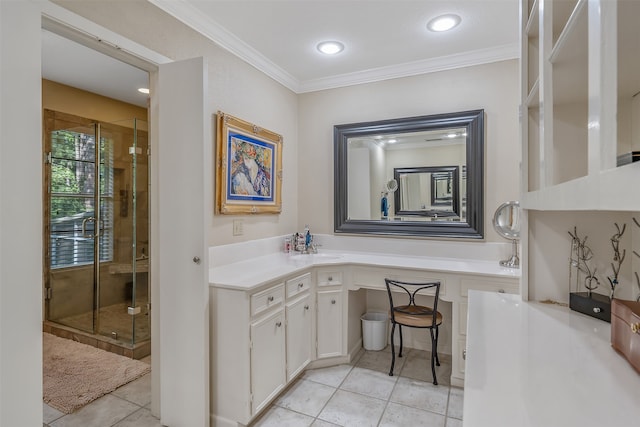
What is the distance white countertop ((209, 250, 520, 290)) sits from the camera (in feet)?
6.52

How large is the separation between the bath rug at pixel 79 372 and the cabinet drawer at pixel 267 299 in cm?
135

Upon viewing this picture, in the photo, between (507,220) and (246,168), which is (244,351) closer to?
(246,168)

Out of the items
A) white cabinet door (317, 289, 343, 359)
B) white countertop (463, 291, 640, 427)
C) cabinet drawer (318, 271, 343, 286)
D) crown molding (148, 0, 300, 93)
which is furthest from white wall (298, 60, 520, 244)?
white countertop (463, 291, 640, 427)

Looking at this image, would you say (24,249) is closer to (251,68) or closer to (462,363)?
(251,68)

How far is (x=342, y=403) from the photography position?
2.15 m

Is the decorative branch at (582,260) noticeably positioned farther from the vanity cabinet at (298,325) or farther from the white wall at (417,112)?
the vanity cabinet at (298,325)

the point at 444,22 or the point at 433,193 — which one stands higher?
the point at 444,22

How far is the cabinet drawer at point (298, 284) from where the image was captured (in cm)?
224

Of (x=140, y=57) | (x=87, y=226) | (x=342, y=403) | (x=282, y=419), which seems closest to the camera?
(x=140, y=57)

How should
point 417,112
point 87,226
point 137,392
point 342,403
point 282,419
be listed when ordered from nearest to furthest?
point 282,419 → point 342,403 → point 137,392 → point 417,112 → point 87,226

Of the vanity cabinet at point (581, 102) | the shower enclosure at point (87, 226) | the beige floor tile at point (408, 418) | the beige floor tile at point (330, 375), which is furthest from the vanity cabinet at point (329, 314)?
the shower enclosure at point (87, 226)

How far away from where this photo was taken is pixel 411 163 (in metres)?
2.90

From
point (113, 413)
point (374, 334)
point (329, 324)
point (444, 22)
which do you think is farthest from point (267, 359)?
point (444, 22)

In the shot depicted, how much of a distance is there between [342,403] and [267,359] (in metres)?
0.61
